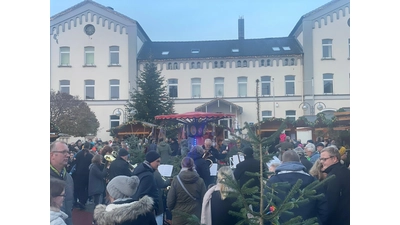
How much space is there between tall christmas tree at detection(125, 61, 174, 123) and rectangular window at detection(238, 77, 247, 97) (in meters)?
1.35

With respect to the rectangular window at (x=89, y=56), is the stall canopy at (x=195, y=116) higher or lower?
lower

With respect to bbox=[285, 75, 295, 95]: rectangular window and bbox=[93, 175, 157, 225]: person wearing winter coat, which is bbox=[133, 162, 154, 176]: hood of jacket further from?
bbox=[285, 75, 295, 95]: rectangular window

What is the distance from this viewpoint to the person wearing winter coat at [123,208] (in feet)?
8.42

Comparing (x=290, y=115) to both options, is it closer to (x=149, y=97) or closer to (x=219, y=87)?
(x=219, y=87)

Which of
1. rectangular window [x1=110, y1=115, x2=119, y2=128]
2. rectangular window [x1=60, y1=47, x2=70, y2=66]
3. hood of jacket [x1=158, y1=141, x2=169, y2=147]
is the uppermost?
rectangular window [x1=60, y1=47, x2=70, y2=66]

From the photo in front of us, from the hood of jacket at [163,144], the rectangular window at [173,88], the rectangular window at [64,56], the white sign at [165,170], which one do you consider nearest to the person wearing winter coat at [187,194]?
the white sign at [165,170]

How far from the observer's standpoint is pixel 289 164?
123 inches

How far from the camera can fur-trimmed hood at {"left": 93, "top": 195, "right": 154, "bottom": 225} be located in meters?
2.56

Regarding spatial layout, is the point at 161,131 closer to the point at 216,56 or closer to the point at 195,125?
the point at 195,125

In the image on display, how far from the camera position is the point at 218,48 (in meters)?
5.52

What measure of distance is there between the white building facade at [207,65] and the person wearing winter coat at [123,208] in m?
1.89

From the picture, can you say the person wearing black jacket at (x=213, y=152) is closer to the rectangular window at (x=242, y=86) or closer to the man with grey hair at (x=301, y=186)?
the rectangular window at (x=242, y=86)

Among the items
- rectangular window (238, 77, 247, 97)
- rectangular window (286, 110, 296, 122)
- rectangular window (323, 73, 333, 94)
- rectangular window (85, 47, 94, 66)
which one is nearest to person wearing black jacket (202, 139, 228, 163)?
rectangular window (238, 77, 247, 97)

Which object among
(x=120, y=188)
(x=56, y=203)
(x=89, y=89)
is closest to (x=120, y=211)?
(x=120, y=188)
